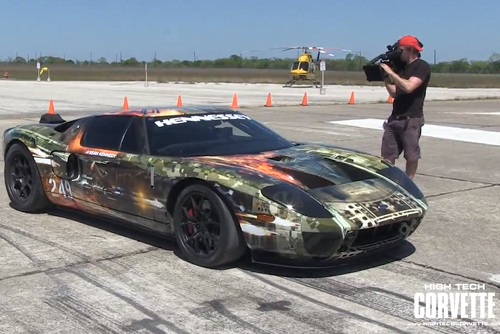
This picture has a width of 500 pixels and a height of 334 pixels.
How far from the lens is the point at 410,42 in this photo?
6668mm

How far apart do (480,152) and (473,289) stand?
292 inches

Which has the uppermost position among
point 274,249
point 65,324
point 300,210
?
point 300,210

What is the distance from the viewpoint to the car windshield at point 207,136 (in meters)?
5.32

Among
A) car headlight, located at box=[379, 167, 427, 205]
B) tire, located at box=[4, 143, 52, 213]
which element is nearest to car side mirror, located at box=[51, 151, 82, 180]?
tire, located at box=[4, 143, 52, 213]

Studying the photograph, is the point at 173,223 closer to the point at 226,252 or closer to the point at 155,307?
the point at 226,252

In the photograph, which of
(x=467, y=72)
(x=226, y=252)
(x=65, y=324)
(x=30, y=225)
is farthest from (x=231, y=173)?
(x=467, y=72)

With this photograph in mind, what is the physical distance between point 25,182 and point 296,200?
3.38 m

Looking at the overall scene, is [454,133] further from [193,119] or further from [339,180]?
[339,180]

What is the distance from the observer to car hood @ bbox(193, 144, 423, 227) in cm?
453

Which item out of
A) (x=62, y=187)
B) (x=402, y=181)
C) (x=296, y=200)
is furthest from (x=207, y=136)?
(x=402, y=181)

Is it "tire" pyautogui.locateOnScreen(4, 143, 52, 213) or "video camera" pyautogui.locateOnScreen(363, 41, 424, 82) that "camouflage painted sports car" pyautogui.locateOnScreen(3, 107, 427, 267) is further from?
"video camera" pyautogui.locateOnScreen(363, 41, 424, 82)

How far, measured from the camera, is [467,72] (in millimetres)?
110125

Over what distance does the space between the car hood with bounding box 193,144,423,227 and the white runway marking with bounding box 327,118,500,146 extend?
8139mm

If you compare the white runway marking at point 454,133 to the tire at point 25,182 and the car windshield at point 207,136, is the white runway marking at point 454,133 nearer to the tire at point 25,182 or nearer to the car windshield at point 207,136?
the car windshield at point 207,136
